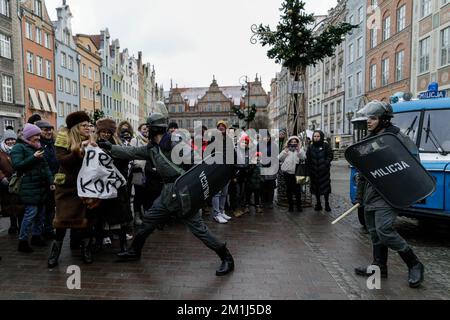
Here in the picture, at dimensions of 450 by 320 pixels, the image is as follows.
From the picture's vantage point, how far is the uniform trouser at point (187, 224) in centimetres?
434

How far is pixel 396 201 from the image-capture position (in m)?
3.94

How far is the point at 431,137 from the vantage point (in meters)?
6.11

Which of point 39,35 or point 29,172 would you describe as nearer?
point 29,172

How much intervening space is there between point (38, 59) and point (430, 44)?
106 ft

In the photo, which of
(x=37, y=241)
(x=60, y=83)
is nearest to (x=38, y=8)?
(x=60, y=83)

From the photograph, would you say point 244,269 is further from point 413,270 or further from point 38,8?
point 38,8

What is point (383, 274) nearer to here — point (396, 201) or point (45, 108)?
point (396, 201)

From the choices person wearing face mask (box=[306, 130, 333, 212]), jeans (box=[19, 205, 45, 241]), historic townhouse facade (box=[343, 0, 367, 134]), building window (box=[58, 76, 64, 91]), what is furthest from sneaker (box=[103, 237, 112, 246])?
building window (box=[58, 76, 64, 91])

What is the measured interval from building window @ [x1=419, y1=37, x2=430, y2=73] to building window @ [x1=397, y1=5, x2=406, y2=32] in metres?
3.32

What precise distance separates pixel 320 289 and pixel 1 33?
1238 inches

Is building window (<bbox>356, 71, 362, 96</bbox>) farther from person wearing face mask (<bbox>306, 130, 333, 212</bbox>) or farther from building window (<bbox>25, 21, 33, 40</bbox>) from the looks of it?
building window (<bbox>25, 21, 33, 40</bbox>)

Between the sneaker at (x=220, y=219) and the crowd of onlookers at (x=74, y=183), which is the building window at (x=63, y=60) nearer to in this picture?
the crowd of onlookers at (x=74, y=183)

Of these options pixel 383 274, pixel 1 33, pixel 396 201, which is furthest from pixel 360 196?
pixel 1 33

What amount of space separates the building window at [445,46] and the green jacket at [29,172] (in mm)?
23757
